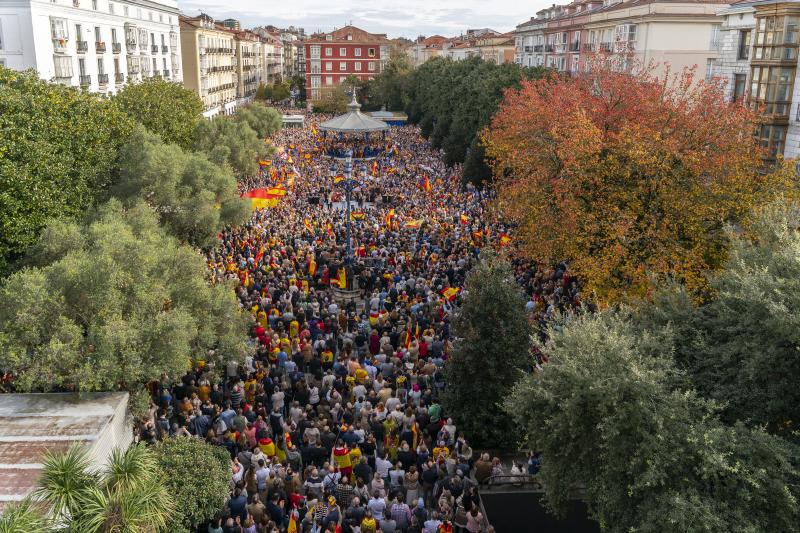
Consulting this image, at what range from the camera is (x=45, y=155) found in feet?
57.1

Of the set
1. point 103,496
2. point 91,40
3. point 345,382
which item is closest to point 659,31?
point 91,40

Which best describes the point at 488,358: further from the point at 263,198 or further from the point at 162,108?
the point at 263,198

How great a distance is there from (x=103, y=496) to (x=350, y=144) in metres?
49.9

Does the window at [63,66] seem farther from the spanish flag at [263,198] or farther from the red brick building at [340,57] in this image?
the red brick building at [340,57]

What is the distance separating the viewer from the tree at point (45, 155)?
16359 mm

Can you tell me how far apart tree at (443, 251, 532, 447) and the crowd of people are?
55 cm

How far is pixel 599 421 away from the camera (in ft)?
29.9

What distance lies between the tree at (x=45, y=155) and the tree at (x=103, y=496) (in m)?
10.1

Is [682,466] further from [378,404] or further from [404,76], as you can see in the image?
[404,76]

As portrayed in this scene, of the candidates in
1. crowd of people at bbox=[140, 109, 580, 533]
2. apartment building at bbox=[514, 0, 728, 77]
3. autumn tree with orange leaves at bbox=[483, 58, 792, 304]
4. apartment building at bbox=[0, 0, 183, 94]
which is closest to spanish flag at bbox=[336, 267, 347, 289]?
crowd of people at bbox=[140, 109, 580, 533]

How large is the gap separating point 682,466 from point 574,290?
14.0 meters

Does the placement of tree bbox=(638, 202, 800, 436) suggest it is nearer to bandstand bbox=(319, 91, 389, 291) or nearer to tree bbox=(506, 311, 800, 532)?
tree bbox=(506, 311, 800, 532)

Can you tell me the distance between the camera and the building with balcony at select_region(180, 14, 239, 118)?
230 feet

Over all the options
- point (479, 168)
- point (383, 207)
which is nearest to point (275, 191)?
point (383, 207)
